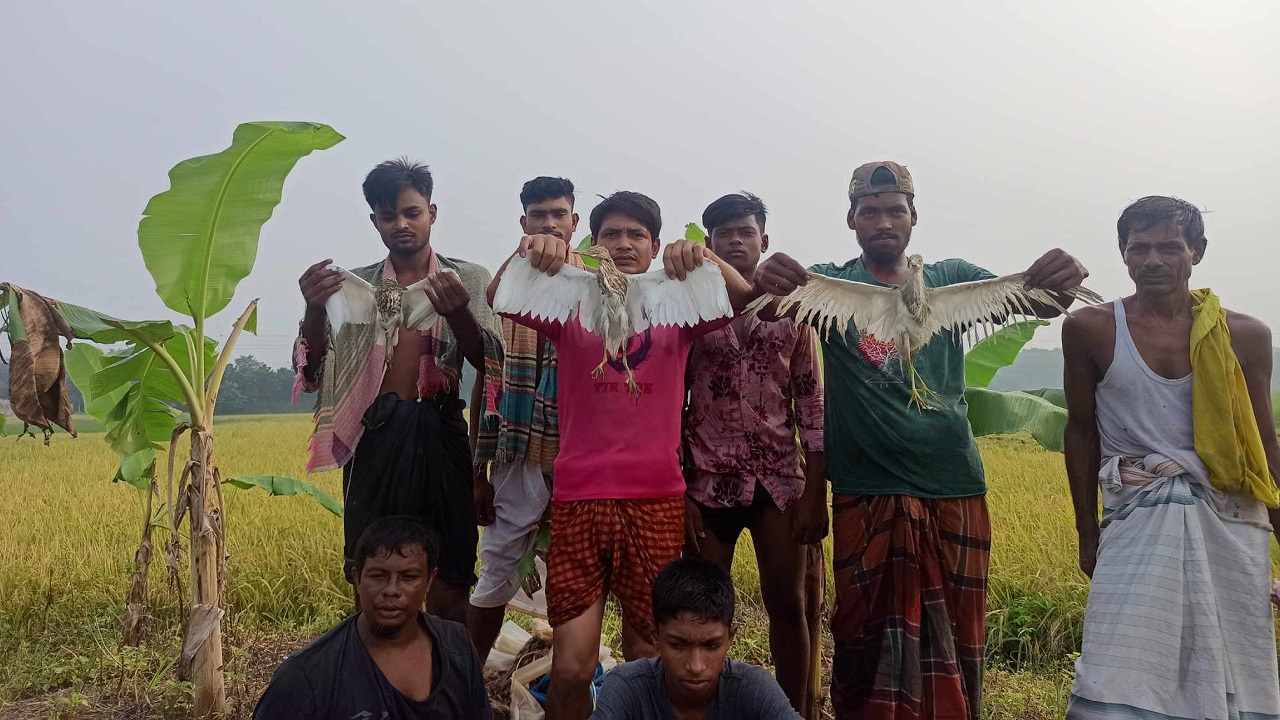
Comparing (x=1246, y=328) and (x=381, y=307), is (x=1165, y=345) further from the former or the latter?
(x=381, y=307)

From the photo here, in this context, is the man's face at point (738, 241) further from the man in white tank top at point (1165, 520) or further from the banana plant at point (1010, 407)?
the banana plant at point (1010, 407)

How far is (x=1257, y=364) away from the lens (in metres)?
3.19

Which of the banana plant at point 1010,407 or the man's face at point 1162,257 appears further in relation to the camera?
the banana plant at point 1010,407

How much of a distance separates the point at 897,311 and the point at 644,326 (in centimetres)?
100

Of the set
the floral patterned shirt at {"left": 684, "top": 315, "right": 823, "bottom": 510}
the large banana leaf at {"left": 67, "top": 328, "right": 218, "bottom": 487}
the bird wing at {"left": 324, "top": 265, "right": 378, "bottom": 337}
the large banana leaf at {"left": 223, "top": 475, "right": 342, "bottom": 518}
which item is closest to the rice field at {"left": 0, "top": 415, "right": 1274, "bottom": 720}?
the large banana leaf at {"left": 223, "top": 475, "right": 342, "bottom": 518}

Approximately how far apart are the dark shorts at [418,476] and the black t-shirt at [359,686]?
29.3 inches

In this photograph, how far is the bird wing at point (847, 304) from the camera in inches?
119

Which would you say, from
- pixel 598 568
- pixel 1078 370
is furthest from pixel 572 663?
pixel 1078 370

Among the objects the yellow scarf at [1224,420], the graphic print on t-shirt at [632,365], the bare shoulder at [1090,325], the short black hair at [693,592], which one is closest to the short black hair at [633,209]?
the graphic print on t-shirt at [632,365]

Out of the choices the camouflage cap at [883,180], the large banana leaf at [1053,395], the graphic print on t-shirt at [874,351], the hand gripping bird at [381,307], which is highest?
the camouflage cap at [883,180]

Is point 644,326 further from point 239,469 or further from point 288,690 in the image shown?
point 239,469

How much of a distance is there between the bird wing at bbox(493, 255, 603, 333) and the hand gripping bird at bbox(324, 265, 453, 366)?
2.05 feet

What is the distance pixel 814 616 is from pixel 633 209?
7.64 feet

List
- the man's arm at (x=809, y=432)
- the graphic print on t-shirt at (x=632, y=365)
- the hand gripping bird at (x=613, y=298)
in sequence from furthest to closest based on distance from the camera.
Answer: the man's arm at (x=809, y=432) → the graphic print on t-shirt at (x=632, y=365) → the hand gripping bird at (x=613, y=298)
